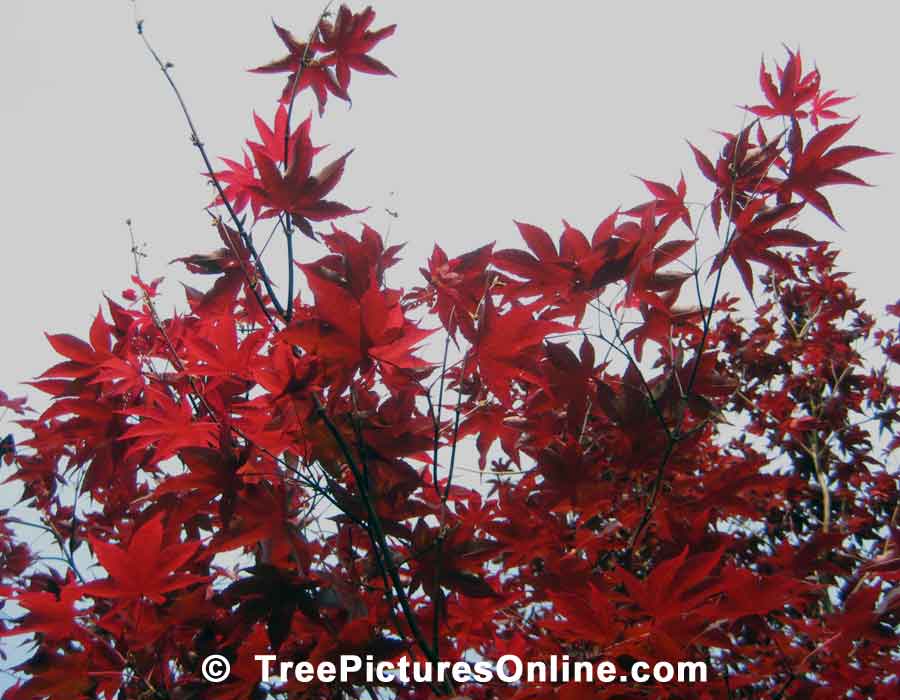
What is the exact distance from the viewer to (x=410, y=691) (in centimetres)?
166

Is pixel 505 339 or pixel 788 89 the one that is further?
pixel 788 89

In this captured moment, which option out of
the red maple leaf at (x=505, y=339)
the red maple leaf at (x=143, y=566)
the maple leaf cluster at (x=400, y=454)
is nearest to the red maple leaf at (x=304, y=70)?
the maple leaf cluster at (x=400, y=454)

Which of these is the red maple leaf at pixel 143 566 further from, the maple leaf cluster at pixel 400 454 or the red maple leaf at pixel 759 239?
the red maple leaf at pixel 759 239

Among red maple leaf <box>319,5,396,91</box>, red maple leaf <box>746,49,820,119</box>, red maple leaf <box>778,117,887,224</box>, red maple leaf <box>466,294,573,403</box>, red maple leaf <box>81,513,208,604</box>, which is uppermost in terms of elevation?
red maple leaf <box>319,5,396,91</box>

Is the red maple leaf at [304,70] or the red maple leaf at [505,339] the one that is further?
the red maple leaf at [304,70]

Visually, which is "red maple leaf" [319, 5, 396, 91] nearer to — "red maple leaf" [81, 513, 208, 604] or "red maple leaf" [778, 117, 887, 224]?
"red maple leaf" [778, 117, 887, 224]

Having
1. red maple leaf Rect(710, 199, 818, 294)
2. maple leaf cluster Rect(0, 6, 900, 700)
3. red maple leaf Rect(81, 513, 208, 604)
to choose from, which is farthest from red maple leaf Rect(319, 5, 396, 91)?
red maple leaf Rect(81, 513, 208, 604)

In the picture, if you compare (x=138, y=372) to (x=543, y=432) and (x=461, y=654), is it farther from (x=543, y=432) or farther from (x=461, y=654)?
(x=461, y=654)

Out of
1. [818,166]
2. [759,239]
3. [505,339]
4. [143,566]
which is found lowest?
[143,566]

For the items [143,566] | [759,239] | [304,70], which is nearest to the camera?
[143,566]

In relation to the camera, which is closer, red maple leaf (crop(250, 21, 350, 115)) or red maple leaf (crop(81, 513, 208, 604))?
red maple leaf (crop(81, 513, 208, 604))

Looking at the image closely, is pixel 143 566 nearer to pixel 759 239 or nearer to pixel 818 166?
pixel 759 239

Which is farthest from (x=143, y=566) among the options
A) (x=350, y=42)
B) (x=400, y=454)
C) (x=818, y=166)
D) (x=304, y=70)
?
(x=818, y=166)

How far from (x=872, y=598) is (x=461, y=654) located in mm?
1022
